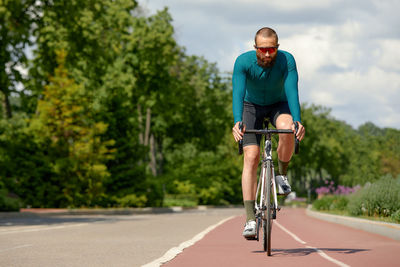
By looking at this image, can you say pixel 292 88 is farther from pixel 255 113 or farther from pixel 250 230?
pixel 250 230

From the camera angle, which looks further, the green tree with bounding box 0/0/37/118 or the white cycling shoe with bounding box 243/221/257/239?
the green tree with bounding box 0/0/37/118

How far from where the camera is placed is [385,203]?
17.4 metres

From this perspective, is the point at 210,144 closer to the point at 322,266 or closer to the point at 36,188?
the point at 36,188

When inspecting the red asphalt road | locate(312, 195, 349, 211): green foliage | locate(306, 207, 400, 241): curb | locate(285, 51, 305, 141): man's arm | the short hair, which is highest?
the short hair

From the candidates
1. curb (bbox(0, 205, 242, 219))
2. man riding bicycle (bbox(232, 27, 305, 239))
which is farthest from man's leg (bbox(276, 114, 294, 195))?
curb (bbox(0, 205, 242, 219))

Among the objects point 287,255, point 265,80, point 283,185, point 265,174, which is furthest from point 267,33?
point 287,255

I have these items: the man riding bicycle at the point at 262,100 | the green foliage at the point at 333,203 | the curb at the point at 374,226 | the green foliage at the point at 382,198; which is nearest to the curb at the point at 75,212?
the green foliage at the point at 333,203

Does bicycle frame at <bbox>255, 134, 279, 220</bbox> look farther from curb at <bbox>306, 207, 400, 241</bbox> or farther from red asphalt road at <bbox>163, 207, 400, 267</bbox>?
curb at <bbox>306, 207, 400, 241</bbox>

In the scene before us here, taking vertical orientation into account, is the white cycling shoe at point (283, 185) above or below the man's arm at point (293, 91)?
below

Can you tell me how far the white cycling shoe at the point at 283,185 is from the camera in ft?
26.3

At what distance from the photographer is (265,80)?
7910 millimetres

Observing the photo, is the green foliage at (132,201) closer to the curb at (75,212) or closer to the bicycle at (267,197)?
the curb at (75,212)

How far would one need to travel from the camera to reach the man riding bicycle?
25.1 feet

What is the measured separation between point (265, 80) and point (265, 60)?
303 millimetres
